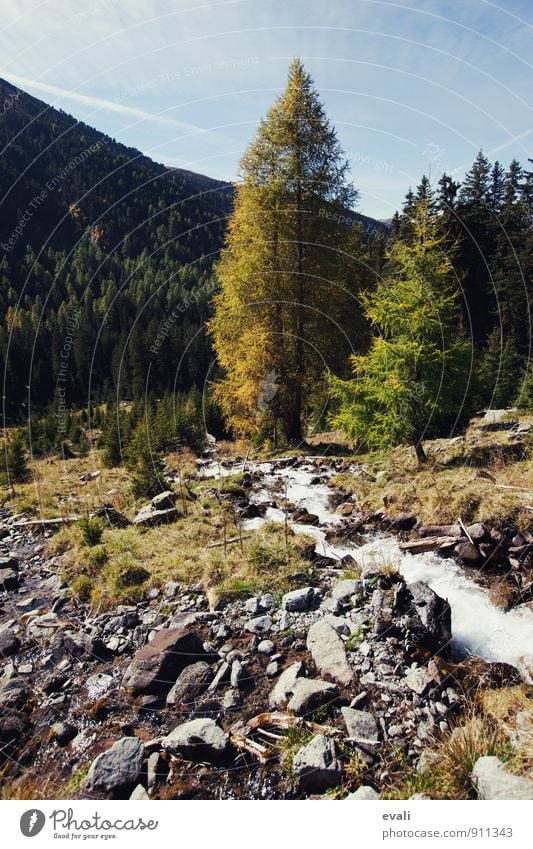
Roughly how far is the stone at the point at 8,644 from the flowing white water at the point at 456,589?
511 centimetres

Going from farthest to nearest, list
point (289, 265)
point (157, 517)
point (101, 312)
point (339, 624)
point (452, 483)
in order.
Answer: point (101, 312)
point (289, 265)
point (157, 517)
point (452, 483)
point (339, 624)

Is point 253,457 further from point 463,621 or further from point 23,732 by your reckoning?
point 23,732

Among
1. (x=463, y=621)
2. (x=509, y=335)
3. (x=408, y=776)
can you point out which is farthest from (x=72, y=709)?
(x=509, y=335)

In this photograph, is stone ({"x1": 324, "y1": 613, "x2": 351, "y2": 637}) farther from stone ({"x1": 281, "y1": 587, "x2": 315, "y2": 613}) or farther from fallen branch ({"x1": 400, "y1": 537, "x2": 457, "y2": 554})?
fallen branch ({"x1": 400, "y1": 537, "x2": 457, "y2": 554})

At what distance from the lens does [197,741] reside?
4453mm

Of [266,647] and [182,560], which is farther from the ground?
[182,560]

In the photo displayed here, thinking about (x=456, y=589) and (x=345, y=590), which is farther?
(x=456, y=589)

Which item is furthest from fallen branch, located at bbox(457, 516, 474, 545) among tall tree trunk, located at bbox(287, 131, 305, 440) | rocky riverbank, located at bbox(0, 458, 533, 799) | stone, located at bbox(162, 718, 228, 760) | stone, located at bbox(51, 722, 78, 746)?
tall tree trunk, located at bbox(287, 131, 305, 440)

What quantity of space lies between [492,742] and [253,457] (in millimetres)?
14380

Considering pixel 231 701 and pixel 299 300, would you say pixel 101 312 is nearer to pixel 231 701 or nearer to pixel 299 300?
pixel 299 300

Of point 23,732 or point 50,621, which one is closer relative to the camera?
point 23,732

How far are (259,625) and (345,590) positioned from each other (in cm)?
158

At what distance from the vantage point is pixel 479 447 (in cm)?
1246

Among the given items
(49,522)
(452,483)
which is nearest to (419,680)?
(452,483)
